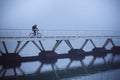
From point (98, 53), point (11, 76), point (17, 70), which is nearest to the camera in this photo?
point (11, 76)

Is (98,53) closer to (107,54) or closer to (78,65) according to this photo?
(107,54)

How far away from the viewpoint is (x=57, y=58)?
20.5 meters

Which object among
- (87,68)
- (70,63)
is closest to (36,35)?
(70,63)

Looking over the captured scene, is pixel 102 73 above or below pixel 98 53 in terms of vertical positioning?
above

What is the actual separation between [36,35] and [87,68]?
546cm

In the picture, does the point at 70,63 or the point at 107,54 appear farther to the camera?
the point at 107,54

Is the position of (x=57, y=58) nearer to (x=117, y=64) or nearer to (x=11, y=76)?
(x=117, y=64)

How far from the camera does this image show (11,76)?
14.5 m

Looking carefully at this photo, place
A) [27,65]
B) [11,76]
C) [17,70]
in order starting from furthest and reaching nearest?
[27,65] → [17,70] → [11,76]

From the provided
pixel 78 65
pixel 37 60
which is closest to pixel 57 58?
pixel 37 60

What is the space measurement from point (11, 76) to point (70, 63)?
542 centimetres

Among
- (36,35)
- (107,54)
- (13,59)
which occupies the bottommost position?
(107,54)

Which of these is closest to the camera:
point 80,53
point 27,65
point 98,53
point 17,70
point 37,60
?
point 17,70

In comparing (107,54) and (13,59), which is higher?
(13,59)
